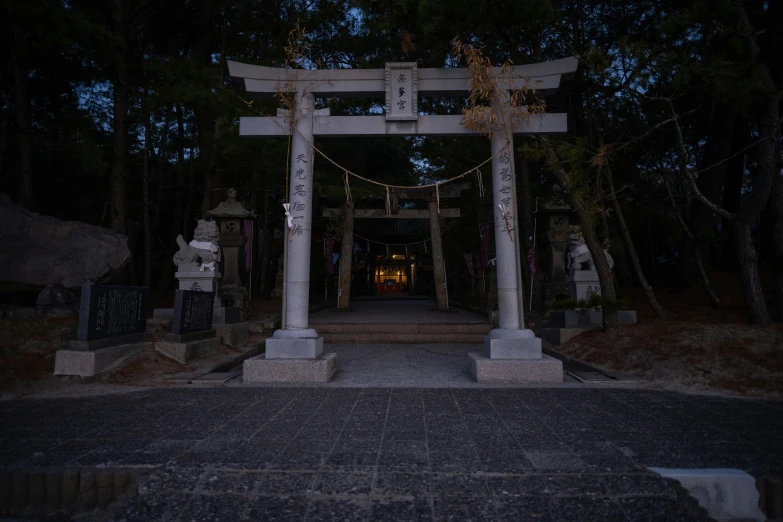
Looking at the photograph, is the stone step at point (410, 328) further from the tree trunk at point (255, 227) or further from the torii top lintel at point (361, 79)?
the torii top lintel at point (361, 79)

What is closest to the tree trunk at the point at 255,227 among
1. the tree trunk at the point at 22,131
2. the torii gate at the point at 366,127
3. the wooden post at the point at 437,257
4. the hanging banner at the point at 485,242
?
the tree trunk at the point at 22,131

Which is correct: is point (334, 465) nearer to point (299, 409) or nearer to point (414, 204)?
point (299, 409)

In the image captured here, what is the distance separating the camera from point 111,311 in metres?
6.95

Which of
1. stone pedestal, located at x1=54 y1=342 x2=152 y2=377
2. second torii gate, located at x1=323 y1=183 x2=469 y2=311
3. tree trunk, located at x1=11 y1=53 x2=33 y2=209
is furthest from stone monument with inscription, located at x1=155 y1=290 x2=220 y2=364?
second torii gate, located at x1=323 y1=183 x2=469 y2=311

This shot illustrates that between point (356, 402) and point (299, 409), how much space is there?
0.63 metres

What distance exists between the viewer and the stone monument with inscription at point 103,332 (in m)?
6.48

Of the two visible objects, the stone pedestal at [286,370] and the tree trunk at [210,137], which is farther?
the tree trunk at [210,137]

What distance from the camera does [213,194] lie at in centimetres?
1426

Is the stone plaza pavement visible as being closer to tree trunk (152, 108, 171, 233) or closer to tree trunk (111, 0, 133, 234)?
tree trunk (111, 0, 133, 234)

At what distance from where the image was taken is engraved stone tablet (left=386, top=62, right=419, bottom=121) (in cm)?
703

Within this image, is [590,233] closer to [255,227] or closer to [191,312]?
[191,312]

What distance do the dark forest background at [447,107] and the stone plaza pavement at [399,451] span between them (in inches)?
179

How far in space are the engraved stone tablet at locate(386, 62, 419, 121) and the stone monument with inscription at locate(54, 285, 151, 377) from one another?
14.9ft

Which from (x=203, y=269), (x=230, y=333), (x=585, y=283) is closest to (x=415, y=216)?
(x=585, y=283)
